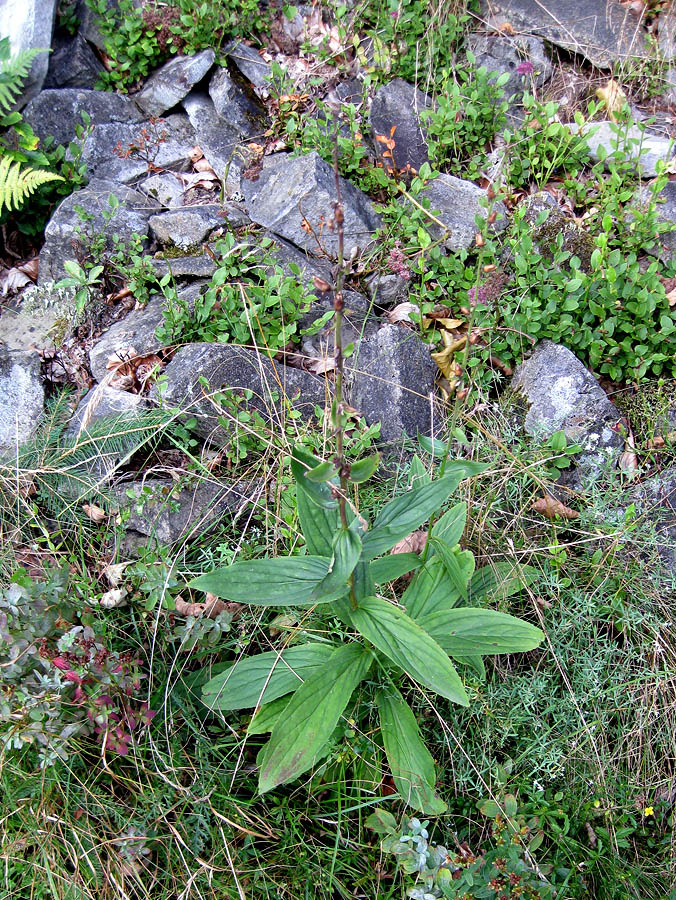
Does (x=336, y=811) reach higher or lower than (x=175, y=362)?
lower

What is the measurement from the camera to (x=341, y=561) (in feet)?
6.26

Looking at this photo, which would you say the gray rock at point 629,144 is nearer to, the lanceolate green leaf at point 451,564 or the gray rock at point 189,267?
the gray rock at point 189,267

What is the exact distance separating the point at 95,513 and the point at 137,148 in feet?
9.14

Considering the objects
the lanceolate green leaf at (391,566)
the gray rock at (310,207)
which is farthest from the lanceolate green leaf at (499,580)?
the gray rock at (310,207)

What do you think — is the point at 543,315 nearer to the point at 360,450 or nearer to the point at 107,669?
the point at 360,450

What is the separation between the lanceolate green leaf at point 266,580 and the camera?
6.84 feet

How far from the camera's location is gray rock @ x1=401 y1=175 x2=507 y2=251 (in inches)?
158

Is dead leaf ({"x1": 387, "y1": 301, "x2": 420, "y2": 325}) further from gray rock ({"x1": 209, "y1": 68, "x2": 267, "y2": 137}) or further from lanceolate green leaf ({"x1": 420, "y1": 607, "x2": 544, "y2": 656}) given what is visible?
lanceolate green leaf ({"x1": 420, "y1": 607, "x2": 544, "y2": 656})

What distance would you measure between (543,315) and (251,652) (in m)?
2.19

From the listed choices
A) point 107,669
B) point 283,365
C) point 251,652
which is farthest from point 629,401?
point 107,669

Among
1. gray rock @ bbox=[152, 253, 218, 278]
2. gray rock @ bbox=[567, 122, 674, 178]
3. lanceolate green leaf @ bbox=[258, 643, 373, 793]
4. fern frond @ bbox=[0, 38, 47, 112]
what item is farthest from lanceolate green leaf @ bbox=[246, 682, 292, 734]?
fern frond @ bbox=[0, 38, 47, 112]

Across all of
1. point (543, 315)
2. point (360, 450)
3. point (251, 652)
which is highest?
point (543, 315)

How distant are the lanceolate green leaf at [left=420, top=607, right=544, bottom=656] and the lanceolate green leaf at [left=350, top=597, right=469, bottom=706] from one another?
248mm

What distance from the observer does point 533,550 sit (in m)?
2.90
